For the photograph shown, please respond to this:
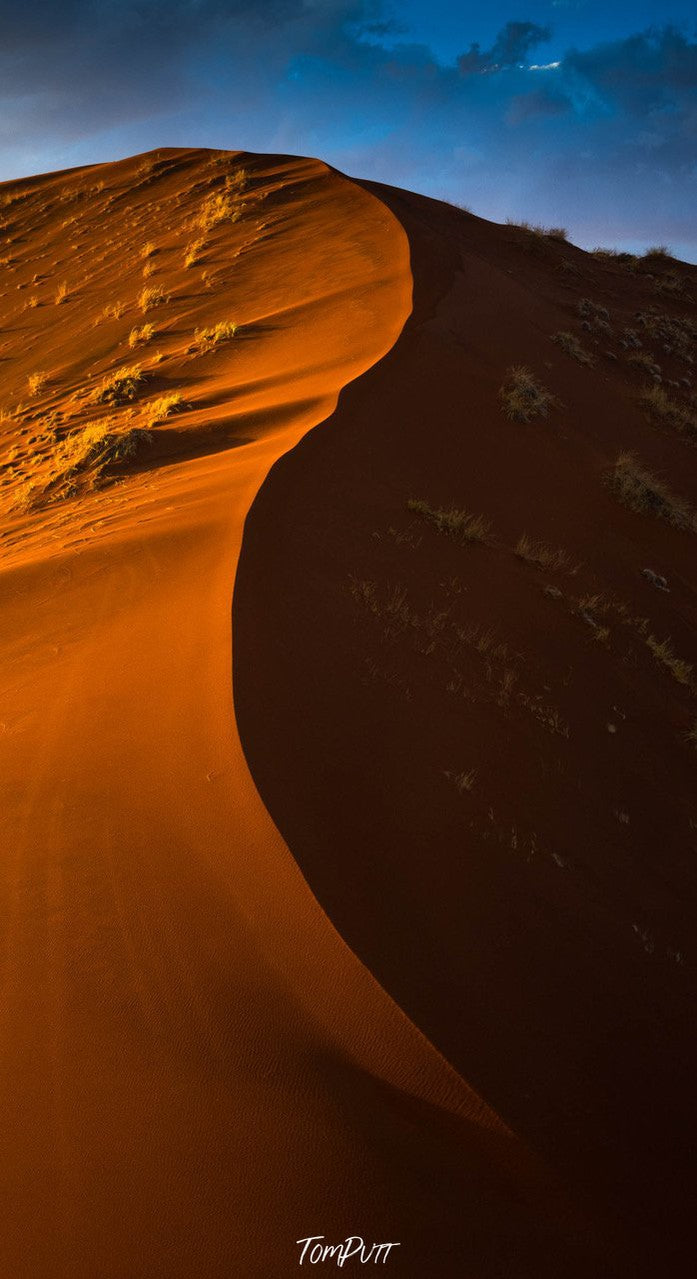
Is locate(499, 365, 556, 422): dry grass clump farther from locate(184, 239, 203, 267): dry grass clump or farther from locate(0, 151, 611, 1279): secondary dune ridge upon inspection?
locate(184, 239, 203, 267): dry grass clump

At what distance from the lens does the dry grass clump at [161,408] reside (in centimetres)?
963

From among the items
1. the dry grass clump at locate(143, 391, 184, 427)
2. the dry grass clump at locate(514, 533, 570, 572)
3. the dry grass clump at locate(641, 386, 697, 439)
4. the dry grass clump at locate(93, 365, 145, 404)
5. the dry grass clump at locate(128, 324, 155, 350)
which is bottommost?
the dry grass clump at locate(514, 533, 570, 572)

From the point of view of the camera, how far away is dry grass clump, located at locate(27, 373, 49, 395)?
13.1 metres

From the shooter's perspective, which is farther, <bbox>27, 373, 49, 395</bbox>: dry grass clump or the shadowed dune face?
<bbox>27, 373, 49, 395</bbox>: dry grass clump

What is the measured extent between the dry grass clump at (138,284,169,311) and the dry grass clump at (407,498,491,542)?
10868mm

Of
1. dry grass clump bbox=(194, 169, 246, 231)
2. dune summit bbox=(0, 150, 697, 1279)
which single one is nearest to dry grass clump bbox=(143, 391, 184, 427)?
dune summit bbox=(0, 150, 697, 1279)

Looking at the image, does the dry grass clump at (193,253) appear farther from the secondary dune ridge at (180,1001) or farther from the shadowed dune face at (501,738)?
the secondary dune ridge at (180,1001)

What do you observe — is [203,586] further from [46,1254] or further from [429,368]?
[429,368]

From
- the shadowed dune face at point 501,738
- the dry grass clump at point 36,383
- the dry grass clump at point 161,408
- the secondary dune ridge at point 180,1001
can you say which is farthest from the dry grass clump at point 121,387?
the secondary dune ridge at point 180,1001

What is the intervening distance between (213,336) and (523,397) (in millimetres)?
5883

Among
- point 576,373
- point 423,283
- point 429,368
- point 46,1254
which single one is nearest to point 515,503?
point 429,368

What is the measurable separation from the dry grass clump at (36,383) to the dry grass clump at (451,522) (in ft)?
31.1

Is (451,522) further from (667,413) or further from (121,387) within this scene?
(667,413)

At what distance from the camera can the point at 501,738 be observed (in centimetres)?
466
